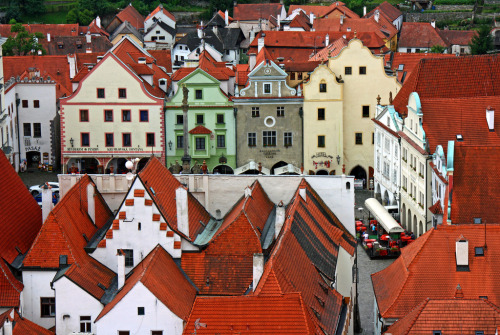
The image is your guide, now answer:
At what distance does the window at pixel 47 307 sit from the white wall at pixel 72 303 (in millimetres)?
1157

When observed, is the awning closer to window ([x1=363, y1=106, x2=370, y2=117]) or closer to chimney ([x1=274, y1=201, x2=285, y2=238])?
window ([x1=363, y1=106, x2=370, y2=117])

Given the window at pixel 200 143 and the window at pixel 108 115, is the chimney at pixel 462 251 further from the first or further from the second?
the window at pixel 108 115

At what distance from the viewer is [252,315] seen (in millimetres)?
47500

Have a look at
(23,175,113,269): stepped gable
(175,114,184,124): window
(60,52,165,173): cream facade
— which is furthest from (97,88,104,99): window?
(23,175,113,269): stepped gable

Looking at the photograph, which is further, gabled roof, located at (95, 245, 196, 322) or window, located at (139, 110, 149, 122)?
window, located at (139, 110, 149, 122)

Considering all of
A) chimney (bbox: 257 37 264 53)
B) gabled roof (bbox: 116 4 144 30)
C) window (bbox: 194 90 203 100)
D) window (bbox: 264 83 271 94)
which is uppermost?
gabled roof (bbox: 116 4 144 30)

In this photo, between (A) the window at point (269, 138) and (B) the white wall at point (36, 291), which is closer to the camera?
(B) the white wall at point (36, 291)

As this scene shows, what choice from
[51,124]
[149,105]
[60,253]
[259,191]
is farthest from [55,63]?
[60,253]

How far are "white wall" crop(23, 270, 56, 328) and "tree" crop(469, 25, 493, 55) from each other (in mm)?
87058

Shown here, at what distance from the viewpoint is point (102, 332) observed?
5412 centimetres

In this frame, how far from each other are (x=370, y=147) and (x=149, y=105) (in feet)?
55.2

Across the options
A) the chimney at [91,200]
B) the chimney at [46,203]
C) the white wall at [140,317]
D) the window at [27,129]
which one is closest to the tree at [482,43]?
the window at [27,129]

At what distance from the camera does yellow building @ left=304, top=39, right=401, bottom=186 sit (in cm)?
9912

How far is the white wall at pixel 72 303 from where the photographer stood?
185 feet
